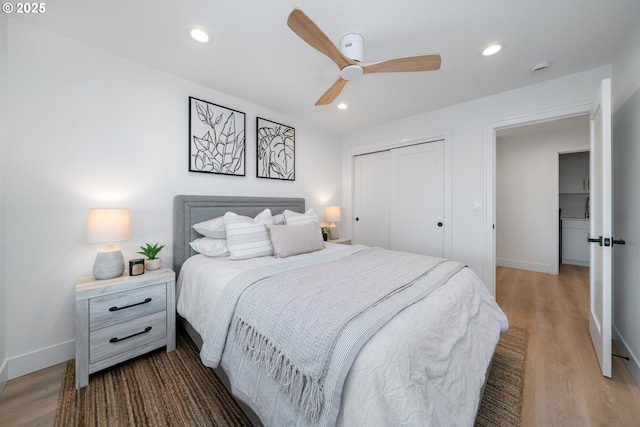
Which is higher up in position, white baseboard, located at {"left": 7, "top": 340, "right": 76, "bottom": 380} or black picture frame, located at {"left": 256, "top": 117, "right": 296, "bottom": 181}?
black picture frame, located at {"left": 256, "top": 117, "right": 296, "bottom": 181}

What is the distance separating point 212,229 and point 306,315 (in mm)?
1577

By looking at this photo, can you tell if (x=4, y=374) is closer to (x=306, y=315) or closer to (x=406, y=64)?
(x=306, y=315)

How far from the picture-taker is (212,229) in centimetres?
228

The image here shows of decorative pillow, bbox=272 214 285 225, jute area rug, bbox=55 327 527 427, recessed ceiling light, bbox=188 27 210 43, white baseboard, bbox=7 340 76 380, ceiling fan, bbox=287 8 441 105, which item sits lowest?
jute area rug, bbox=55 327 527 427

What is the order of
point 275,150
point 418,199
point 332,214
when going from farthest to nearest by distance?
point 332,214 → point 418,199 → point 275,150

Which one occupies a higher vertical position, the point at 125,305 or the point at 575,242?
the point at 575,242

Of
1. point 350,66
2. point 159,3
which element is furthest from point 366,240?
point 159,3

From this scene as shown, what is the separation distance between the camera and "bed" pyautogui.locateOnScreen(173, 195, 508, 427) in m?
0.85

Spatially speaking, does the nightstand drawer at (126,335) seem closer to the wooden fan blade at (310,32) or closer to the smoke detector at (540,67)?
the wooden fan blade at (310,32)

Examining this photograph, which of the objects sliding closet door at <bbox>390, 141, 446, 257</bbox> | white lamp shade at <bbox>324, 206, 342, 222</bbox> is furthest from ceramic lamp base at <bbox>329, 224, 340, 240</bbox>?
sliding closet door at <bbox>390, 141, 446, 257</bbox>

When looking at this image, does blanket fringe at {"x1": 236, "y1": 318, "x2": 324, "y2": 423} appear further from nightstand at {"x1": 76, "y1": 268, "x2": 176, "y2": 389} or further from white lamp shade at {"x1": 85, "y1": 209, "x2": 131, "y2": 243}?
white lamp shade at {"x1": 85, "y1": 209, "x2": 131, "y2": 243}

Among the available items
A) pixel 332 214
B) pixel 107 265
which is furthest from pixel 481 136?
pixel 107 265

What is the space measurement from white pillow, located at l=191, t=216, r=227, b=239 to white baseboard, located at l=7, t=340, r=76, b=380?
4.11 ft

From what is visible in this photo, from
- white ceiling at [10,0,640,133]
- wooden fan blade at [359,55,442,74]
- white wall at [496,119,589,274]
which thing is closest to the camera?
white ceiling at [10,0,640,133]
